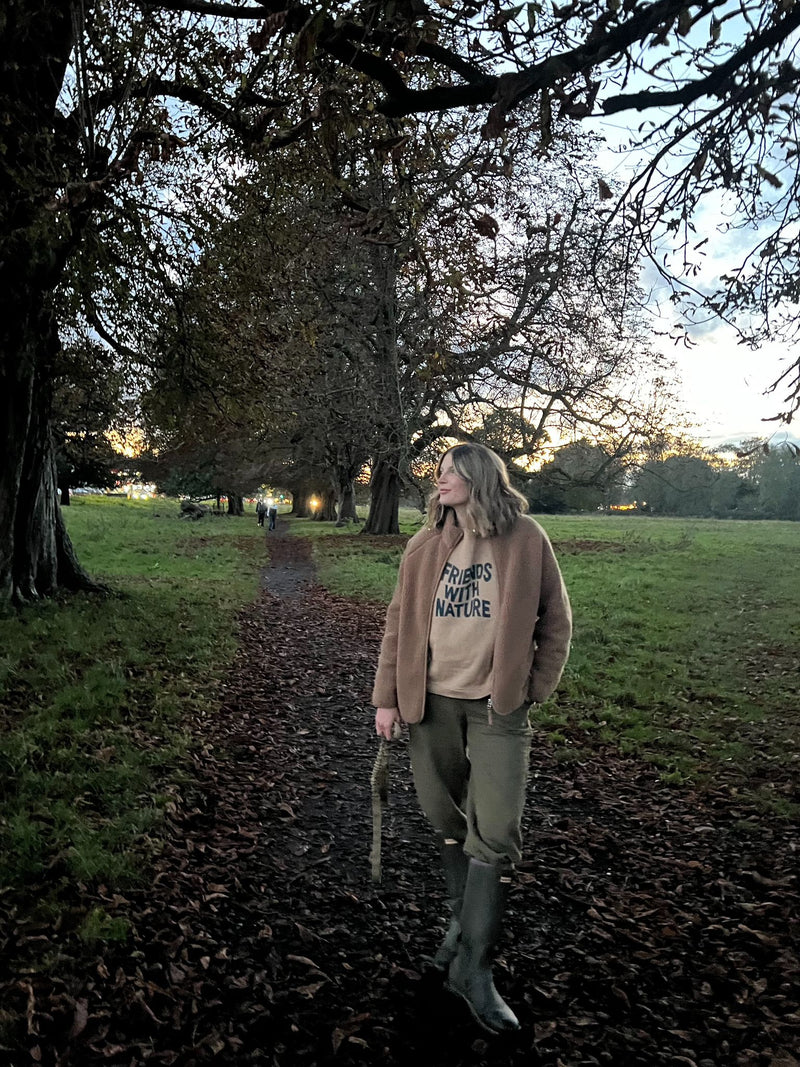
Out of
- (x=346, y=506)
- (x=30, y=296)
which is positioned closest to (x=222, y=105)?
(x=30, y=296)

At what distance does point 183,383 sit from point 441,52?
864 centimetres

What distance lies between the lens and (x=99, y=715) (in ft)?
23.1

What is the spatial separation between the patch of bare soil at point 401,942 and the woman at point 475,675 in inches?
16.1

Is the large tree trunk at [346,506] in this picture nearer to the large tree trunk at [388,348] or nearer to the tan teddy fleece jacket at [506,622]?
the large tree trunk at [388,348]

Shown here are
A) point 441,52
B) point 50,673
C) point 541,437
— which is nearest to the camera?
point 441,52

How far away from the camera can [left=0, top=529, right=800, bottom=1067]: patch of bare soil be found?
318cm


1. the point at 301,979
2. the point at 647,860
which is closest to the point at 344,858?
the point at 301,979

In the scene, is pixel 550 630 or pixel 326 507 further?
pixel 326 507

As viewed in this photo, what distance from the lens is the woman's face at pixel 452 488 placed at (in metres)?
3.49

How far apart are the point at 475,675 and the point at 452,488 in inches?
35.1

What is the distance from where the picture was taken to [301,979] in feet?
11.8

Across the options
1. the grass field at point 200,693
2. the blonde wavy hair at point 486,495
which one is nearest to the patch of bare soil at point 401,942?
the grass field at point 200,693

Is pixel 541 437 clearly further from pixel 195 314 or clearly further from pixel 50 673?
pixel 50 673

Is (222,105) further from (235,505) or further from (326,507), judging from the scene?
(235,505)
